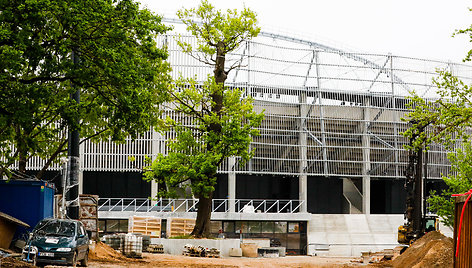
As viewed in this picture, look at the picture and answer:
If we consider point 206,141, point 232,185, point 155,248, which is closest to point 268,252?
point 155,248

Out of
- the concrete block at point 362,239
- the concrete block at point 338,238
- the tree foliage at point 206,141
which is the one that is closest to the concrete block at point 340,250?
the concrete block at point 338,238

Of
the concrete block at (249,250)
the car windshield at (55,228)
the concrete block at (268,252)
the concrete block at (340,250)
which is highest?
the car windshield at (55,228)

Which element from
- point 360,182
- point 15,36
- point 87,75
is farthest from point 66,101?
point 360,182

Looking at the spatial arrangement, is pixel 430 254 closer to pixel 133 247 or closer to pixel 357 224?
pixel 133 247

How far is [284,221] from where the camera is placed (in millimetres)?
58812

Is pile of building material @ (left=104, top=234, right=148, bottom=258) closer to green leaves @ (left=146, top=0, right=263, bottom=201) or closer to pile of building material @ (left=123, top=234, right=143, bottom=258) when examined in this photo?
pile of building material @ (left=123, top=234, right=143, bottom=258)

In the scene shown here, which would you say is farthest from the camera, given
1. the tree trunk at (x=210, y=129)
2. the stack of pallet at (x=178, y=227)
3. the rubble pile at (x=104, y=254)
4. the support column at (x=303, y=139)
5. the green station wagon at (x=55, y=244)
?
the support column at (x=303, y=139)

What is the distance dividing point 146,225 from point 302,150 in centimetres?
1744

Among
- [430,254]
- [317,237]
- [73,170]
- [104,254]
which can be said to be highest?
[73,170]

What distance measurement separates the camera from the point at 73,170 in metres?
22.8

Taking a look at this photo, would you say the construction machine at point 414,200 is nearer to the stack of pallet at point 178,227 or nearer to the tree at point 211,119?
the tree at point 211,119

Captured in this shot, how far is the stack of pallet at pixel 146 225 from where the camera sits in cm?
4822

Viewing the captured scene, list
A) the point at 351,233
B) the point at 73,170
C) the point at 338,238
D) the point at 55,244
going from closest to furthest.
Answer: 1. the point at 55,244
2. the point at 73,170
3. the point at 338,238
4. the point at 351,233

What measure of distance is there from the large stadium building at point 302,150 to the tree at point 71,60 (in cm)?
3296
